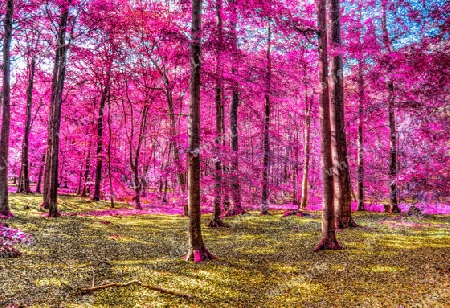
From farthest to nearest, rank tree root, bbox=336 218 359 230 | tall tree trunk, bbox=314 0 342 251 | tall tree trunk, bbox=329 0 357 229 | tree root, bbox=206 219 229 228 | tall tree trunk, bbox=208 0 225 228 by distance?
tree root, bbox=206 219 229 228, tall tree trunk, bbox=208 0 225 228, tall tree trunk, bbox=329 0 357 229, tree root, bbox=336 218 359 230, tall tree trunk, bbox=314 0 342 251

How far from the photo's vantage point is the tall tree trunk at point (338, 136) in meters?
10.6

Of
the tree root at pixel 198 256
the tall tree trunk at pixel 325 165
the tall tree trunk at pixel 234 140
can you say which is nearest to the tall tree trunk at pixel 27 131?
the tall tree trunk at pixel 234 140

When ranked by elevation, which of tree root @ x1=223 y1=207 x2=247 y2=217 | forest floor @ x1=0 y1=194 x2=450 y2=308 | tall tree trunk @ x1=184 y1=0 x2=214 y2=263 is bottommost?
forest floor @ x1=0 y1=194 x2=450 y2=308

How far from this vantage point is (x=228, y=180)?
1143 centimetres

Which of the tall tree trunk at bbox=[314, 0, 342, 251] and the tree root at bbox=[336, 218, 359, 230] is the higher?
the tall tree trunk at bbox=[314, 0, 342, 251]

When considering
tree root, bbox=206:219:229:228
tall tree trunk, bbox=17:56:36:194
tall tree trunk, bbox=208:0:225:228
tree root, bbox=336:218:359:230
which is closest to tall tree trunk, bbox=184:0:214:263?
tall tree trunk, bbox=208:0:225:228

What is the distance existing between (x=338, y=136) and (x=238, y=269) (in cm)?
689

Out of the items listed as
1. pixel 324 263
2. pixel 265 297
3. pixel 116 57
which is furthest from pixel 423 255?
pixel 116 57

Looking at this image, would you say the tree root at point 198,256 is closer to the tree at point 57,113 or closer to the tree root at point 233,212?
the tree at point 57,113

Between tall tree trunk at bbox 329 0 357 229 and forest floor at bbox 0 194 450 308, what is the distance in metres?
0.81

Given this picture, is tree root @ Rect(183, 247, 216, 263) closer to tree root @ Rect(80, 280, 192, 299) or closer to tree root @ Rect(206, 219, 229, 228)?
tree root @ Rect(80, 280, 192, 299)

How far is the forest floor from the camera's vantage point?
15.1 ft

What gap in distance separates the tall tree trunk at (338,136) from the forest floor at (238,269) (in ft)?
2.65

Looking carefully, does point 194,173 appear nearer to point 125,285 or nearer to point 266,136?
point 125,285
